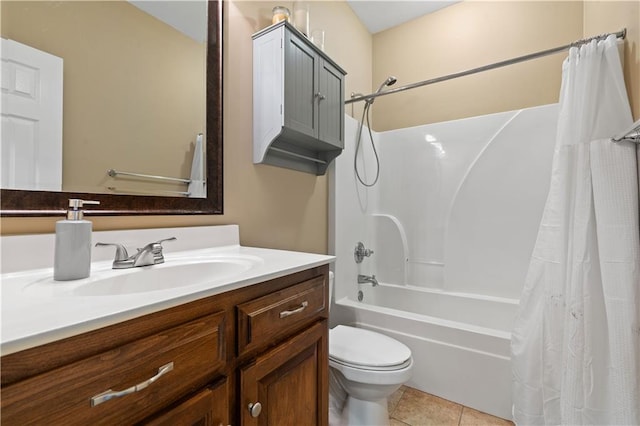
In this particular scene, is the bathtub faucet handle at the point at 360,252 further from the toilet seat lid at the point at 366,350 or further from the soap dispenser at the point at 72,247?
the soap dispenser at the point at 72,247

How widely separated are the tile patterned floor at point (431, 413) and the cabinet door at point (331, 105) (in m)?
1.53

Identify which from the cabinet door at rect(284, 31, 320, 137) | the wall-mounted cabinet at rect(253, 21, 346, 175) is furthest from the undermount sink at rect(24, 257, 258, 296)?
the cabinet door at rect(284, 31, 320, 137)

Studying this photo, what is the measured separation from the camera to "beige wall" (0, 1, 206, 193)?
0.85 meters

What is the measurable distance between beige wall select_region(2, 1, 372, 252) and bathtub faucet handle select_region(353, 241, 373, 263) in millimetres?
421

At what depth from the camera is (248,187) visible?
1.40m

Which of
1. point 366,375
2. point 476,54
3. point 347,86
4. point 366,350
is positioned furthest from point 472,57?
point 366,375

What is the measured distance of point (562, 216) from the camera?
1313 mm

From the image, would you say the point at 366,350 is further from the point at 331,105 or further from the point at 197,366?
the point at 331,105

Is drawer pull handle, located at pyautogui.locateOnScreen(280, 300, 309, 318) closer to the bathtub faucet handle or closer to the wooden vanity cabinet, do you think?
the wooden vanity cabinet

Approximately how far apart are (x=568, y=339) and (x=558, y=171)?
75cm

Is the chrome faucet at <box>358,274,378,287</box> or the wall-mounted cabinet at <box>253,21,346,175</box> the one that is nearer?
the wall-mounted cabinet at <box>253,21,346,175</box>

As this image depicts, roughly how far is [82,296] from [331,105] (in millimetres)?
1429

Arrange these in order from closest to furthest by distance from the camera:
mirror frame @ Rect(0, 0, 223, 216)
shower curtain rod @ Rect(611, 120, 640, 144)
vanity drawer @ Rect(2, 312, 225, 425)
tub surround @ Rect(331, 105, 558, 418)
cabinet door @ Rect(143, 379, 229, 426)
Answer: vanity drawer @ Rect(2, 312, 225, 425), cabinet door @ Rect(143, 379, 229, 426), mirror frame @ Rect(0, 0, 223, 216), shower curtain rod @ Rect(611, 120, 640, 144), tub surround @ Rect(331, 105, 558, 418)

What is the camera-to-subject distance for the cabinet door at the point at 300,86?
1343 millimetres
